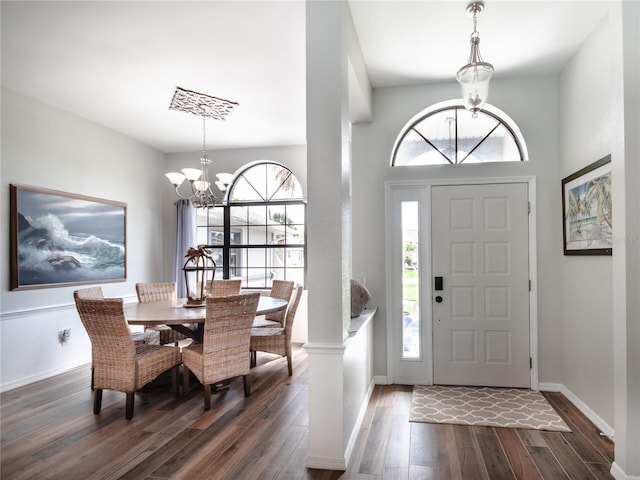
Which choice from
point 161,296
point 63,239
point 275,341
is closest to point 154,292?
point 161,296

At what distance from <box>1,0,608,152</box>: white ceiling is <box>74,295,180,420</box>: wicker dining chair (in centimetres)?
201

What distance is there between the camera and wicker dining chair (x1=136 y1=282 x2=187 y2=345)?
4.88m

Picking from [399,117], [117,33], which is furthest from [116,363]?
[399,117]

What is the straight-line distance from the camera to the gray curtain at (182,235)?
6.39 meters

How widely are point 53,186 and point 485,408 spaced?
487 cm

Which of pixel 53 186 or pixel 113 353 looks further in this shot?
pixel 53 186

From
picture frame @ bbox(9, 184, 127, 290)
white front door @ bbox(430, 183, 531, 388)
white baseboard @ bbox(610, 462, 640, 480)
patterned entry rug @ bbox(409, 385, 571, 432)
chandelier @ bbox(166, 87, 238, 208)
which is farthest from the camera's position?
chandelier @ bbox(166, 87, 238, 208)

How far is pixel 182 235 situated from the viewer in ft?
21.0

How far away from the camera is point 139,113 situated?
4832 millimetres

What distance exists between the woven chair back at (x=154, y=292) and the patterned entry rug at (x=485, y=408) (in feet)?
10.4

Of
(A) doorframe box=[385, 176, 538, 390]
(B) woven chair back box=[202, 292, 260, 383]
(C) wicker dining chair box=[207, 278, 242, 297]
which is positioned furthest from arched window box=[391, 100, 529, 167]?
(C) wicker dining chair box=[207, 278, 242, 297]

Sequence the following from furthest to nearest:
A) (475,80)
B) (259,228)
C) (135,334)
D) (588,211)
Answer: (259,228) → (135,334) → (588,211) → (475,80)

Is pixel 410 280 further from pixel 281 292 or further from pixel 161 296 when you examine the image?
pixel 161 296

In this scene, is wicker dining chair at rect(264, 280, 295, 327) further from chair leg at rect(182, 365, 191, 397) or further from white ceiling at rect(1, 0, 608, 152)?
white ceiling at rect(1, 0, 608, 152)
